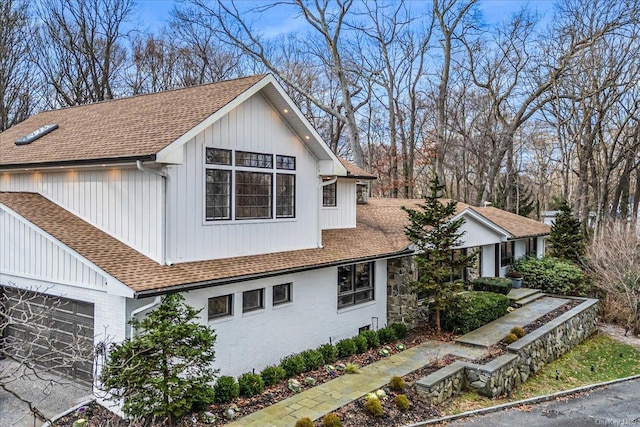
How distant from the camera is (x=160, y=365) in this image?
25.8ft

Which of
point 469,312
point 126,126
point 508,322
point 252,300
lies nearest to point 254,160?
point 126,126

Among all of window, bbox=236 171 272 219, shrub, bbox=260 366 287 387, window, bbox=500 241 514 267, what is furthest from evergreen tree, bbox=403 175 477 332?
window, bbox=500 241 514 267

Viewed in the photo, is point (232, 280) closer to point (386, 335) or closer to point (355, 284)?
point (355, 284)

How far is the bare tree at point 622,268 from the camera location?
684 inches

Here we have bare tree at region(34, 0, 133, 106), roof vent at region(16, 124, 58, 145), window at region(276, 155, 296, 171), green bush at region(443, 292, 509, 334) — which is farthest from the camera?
bare tree at region(34, 0, 133, 106)

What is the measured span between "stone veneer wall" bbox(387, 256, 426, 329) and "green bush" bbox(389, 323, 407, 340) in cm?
69

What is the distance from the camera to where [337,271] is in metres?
13.3

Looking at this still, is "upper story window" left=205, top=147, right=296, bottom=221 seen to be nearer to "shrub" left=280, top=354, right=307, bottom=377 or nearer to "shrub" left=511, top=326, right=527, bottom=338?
"shrub" left=280, top=354, right=307, bottom=377

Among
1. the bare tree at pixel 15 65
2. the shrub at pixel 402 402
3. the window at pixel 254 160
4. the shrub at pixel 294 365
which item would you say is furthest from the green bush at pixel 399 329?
the bare tree at pixel 15 65

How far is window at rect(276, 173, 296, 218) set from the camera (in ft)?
40.2

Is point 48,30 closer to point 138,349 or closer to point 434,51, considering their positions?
point 434,51

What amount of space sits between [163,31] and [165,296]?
25922 mm

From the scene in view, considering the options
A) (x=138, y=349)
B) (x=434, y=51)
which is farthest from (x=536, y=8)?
(x=138, y=349)

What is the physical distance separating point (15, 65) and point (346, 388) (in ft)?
78.4
